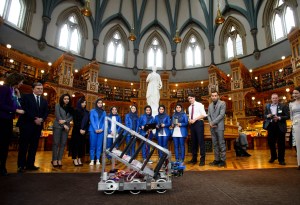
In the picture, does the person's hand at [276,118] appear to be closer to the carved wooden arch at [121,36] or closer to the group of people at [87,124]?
the group of people at [87,124]

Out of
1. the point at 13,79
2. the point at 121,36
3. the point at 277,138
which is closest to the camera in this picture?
the point at 13,79

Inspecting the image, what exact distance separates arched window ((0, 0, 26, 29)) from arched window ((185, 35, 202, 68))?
50.8ft

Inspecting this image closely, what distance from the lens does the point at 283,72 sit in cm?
1475

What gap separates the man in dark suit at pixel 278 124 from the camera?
3975 mm

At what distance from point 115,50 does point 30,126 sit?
18.3 metres

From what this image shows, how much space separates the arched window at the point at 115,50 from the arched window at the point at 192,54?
23.5 feet

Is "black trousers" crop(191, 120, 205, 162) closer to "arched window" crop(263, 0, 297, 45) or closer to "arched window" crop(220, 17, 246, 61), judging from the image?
"arched window" crop(263, 0, 297, 45)

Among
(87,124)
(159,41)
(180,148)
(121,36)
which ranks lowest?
(180,148)

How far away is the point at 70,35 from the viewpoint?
18.0m

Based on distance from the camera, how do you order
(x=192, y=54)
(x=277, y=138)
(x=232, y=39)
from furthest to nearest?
(x=192, y=54), (x=232, y=39), (x=277, y=138)

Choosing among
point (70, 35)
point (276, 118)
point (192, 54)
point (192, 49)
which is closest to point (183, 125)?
point (276, 118)

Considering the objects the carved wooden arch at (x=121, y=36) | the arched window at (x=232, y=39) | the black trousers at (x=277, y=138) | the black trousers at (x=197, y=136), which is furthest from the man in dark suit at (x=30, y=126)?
the arched window at (x=232, y=39)

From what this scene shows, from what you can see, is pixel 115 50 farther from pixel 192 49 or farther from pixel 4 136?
pixel 4 136

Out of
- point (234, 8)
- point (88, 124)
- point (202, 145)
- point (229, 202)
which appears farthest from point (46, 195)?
point (234, 8)
